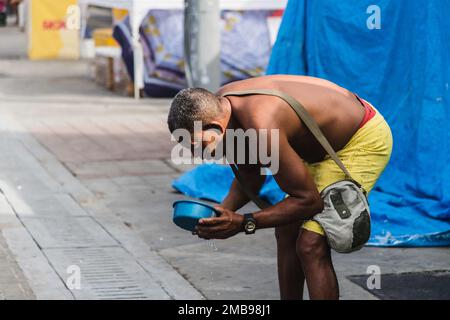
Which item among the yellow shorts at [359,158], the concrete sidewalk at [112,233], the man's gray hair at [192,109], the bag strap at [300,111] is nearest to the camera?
the man's gray hair at [192,109]

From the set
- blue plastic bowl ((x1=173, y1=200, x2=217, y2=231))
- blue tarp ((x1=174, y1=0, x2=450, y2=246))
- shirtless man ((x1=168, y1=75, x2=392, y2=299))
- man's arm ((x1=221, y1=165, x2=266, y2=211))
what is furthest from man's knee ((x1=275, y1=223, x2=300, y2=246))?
blue tarp ((x1=174, y1=0, x2=450, y2=246))

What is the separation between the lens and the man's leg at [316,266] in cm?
435

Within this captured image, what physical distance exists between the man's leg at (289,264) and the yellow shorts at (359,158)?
1.02 feet

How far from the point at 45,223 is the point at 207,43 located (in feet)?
7.10

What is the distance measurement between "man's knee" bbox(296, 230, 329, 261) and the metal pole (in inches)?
156

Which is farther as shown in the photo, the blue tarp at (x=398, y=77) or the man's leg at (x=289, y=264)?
the blue tarp at (x=398, y=77)

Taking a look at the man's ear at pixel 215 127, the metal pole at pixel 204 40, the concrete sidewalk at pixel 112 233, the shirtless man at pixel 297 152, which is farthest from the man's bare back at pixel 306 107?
the metal pole at pixel 204 40

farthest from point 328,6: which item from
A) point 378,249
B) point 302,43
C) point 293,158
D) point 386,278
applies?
point 293,158

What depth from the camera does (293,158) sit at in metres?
4.13

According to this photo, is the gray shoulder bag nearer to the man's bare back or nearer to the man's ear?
the man's bare back

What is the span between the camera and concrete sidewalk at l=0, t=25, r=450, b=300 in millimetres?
5770

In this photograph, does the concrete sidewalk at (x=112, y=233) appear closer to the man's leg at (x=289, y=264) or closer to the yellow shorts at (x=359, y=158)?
the man's leg at (x=289, y=264)

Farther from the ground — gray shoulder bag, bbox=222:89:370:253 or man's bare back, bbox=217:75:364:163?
man's bare back, bbox=217:75:364:163

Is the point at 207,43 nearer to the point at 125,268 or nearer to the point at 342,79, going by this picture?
the point at 342,79
